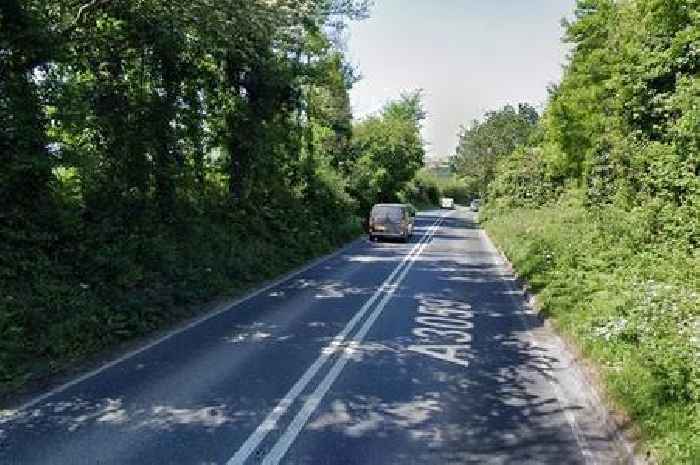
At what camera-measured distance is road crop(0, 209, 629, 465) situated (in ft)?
19.0

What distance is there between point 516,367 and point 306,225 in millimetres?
16208

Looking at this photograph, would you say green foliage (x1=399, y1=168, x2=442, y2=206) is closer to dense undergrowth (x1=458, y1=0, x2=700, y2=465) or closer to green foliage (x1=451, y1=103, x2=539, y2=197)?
green foliage (x1=451, y1=103, x2=539, y2=197)

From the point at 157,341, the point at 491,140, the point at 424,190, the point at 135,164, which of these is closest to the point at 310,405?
the point at 157,341

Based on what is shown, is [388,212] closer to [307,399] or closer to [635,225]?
[635,225]

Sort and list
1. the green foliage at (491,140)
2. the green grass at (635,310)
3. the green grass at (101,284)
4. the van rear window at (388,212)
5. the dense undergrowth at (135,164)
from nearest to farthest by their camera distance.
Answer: the green grass at (635,310) → the green grass at (101,284) → the dense undergrowth at (135,164) → the van rear window at (388,212) → the green foliage at (491,140)

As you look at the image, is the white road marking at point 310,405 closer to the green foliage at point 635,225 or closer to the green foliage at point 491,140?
the green foliage at point 635,225

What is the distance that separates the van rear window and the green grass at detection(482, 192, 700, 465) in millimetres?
11549

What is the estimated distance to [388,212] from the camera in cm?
3017

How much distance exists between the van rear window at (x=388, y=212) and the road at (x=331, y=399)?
56.8 ft

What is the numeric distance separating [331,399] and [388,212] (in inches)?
915

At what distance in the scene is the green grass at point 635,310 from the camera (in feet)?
20.1

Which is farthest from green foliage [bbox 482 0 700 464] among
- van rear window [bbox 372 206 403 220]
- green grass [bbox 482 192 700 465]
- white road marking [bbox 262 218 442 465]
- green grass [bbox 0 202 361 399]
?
green grass [bbox 0 202 361 399]

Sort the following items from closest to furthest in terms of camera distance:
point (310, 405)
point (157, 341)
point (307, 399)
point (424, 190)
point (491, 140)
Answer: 1. point (310, 405)
2. point (307, 399)
3. point (157, 341)
4. point (491, 140)
5. point (424, 190)

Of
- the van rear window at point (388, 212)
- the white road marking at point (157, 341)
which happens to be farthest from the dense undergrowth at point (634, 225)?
the white road marking at point (157, 341)
